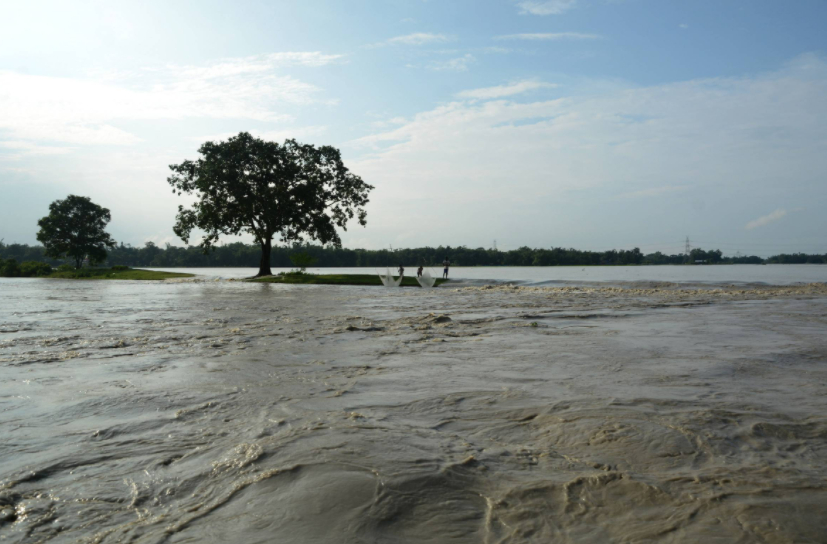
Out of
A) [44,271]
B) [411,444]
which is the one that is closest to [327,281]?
[411,444]

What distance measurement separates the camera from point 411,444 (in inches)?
176

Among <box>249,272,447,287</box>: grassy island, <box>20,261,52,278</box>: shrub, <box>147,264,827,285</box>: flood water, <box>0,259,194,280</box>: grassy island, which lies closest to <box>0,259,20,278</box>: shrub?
<box>0,259,194,280</box>: grassy island

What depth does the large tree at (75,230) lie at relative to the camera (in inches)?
2808

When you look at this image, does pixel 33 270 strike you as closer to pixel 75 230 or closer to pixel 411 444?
pixel 75 230

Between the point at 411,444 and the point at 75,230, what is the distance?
82.2 meters

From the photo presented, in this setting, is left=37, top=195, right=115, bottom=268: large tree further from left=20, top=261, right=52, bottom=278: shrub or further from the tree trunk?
the tree trunk

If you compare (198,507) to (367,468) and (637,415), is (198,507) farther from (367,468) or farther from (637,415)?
(637,415)

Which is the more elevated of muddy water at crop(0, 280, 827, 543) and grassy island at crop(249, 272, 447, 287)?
grassy island at crop(249, 272, 447, 287)

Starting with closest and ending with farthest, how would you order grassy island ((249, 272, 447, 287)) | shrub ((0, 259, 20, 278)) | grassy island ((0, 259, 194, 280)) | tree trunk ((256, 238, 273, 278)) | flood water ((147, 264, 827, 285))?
grassy island ((249, 272, 447, 287)), flood water ((147, 264, 827, 285)), tree trunk ((256, 238, 273, 278)), grassy island ((0, 259, 194, 280)), shrub ((0, 259, 20, 278))

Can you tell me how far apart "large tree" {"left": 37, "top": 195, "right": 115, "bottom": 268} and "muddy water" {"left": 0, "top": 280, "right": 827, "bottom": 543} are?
73676 mm

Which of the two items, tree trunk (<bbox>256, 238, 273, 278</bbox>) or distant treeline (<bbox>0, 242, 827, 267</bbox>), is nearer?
tree trunk (<bbox>256, 238, 273, 278</bbox>)

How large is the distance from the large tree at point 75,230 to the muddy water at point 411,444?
7368cm

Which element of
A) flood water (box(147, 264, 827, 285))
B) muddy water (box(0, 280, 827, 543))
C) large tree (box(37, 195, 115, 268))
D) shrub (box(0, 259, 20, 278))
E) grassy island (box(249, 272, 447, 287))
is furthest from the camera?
large tree (box(37, 195, 115, 268))

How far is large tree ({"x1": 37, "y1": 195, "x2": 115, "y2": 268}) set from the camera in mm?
71312
